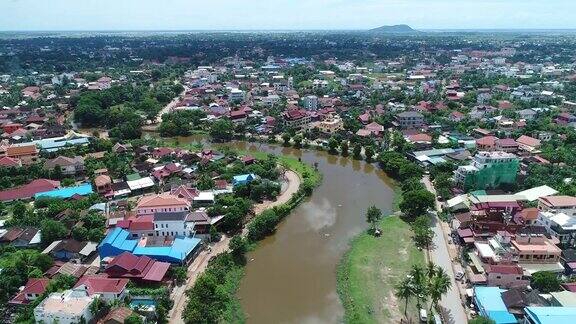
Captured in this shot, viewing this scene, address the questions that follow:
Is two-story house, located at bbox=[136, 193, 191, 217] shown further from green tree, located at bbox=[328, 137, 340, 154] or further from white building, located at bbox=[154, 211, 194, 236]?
green tree, located at bbox=[328, 137, 340, 154]

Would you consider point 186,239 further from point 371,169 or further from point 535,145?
point 535,145

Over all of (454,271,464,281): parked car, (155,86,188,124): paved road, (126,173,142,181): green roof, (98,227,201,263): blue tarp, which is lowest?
(155,86,188,124): paved road

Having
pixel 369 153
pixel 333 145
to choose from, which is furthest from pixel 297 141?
pixel 369 153

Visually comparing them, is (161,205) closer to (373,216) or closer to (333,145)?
(373,216)

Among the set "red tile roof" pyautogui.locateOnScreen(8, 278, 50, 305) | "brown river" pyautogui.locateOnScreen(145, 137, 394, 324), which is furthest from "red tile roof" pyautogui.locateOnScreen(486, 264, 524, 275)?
"red tile roof" pyautogui.locateOnScreen(8, 278, 50, 305)

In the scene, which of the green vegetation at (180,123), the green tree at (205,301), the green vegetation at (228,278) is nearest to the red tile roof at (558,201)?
the green vegetation at (228,278)
